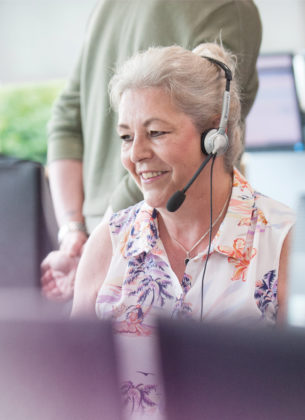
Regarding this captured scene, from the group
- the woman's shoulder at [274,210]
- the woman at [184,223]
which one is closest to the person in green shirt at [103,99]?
the woman at [184,223]

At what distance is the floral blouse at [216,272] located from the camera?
1.02 m

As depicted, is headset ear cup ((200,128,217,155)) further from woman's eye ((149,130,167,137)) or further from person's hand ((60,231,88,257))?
person's hand ((60,231,88,257))

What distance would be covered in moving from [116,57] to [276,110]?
2431mm

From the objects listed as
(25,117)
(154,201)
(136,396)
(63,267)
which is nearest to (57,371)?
(136,396)

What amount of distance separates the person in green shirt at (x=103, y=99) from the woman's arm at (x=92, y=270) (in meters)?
0.12

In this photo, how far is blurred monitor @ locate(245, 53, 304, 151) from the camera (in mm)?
3465

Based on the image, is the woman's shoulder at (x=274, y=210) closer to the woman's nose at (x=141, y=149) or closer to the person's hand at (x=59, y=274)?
the woman's nose at (x=141, y=149)

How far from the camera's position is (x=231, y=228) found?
3.51ft

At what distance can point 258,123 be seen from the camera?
357 cm

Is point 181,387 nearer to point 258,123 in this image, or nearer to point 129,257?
point 129,257

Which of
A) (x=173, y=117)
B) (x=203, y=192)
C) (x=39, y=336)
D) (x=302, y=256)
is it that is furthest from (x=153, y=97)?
(x=302, y=256)

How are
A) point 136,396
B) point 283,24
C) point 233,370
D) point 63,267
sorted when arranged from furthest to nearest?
point 283,24 → point 63,267 → point 136,396 → point 233,370

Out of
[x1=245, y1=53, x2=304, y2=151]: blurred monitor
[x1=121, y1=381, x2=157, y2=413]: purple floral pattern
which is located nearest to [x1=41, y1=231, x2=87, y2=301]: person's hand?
[x1=121, y1=381, x2=157, y2=413]: purple floral pattern

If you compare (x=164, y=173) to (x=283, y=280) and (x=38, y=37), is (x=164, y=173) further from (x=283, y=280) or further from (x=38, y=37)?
(x=38, y=37)
